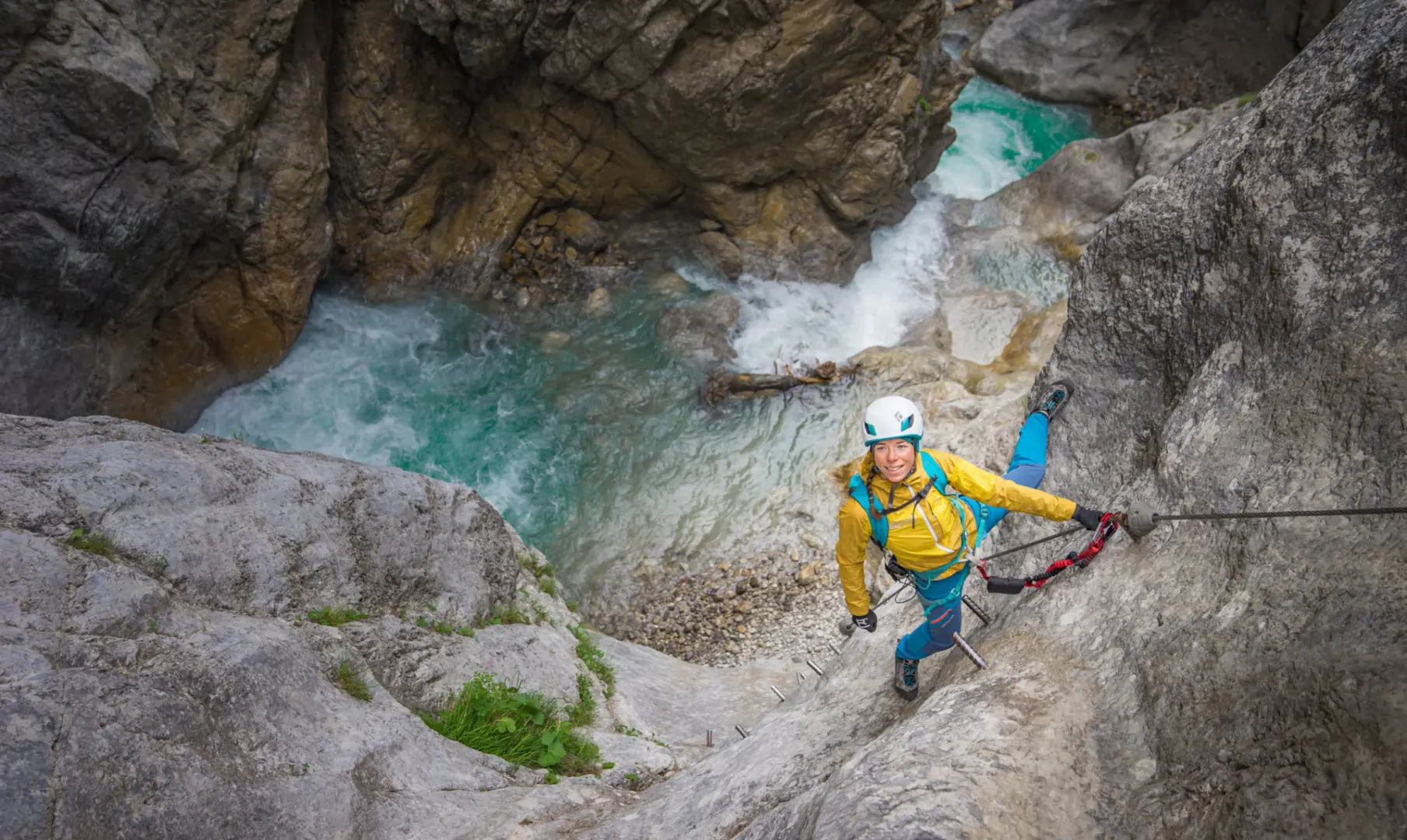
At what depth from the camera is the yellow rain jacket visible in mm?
4992

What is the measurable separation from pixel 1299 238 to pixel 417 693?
6896mm

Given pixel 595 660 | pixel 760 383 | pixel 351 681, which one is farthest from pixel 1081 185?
pixel 351 681

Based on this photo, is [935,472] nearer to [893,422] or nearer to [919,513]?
[919,513]

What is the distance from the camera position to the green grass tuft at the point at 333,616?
641cm

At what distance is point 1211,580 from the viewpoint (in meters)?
4.29

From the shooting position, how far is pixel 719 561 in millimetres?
12664

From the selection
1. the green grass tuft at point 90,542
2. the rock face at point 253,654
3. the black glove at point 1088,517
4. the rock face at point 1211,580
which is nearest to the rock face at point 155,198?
the rock face at point 253,654

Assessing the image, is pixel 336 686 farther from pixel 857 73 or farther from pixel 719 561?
pixel 857 73

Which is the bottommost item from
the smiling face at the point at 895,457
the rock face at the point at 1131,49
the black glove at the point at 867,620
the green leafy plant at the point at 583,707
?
the green leafy plant at the point at 583,707

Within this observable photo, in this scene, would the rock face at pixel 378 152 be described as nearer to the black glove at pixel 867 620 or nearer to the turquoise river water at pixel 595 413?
the turquoise river water at pixel 595 413

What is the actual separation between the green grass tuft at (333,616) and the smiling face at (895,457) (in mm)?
4444

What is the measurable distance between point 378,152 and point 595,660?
11.9 metres

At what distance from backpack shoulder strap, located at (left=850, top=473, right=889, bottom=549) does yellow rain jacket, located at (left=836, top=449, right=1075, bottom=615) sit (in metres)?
0.03

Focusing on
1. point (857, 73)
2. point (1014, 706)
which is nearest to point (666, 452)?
point (857, 73)
